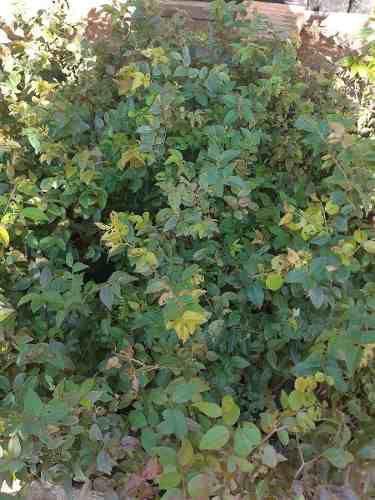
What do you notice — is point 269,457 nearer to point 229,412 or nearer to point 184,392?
point 229,412

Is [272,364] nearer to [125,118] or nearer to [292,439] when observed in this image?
[292,439]

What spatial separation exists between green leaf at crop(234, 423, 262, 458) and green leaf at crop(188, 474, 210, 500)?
81 mm

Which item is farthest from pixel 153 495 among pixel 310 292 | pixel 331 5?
pixel 331 5

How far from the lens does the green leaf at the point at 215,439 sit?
106 cm

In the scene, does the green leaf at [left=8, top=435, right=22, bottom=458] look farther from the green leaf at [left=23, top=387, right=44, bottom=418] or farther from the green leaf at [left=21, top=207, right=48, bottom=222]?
the green leaf at [left=21, top=207, right=48, bottom=222]

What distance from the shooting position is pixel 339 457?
43.0 inches

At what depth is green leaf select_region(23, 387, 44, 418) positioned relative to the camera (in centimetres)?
111

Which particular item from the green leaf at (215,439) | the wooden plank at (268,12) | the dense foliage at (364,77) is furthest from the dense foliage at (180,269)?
the wooden plank at (268,12)

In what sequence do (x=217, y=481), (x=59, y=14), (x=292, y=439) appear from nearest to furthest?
1. (x=217, y=481)
2. (x=292, y=439)
3. (x=59, y=14)

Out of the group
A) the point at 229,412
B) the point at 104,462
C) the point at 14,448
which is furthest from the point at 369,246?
the point at 14,448

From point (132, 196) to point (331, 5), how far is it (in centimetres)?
137

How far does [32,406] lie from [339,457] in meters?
0.61

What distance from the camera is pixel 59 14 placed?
81.3 inches

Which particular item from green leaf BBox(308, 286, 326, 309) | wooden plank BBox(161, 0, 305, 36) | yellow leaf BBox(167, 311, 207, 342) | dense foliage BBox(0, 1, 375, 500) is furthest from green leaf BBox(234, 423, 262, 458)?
wooden plank BBox(161, 0, 305, 36)
